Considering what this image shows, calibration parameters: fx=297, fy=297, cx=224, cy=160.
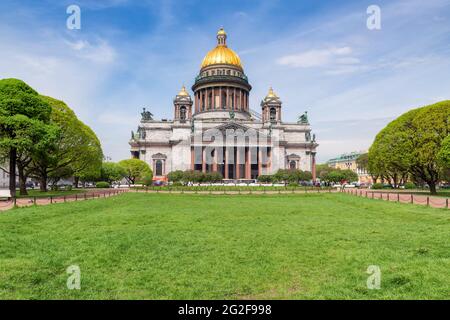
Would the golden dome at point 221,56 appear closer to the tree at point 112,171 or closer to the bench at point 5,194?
the tree at point 112,171

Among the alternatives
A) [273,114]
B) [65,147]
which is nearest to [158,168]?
[273,114]

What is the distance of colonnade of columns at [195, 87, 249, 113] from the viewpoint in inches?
3925

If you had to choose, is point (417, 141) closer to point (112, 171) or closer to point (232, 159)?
point (232, 159)

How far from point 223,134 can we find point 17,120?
5830cm

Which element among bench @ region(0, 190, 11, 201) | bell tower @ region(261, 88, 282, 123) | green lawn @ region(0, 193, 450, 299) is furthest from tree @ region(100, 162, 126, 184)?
green lawn @ region(0, 193, 450, 299)

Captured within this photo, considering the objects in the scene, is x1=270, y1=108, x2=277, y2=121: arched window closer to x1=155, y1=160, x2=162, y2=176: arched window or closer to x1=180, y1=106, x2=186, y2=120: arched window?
x1=180, y1=106, x2=186, y2=120: arched window

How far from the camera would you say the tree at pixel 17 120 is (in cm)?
2992

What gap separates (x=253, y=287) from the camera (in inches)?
291

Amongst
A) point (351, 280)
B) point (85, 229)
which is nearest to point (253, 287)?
point (351, 280)

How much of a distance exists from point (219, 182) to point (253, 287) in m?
60.8

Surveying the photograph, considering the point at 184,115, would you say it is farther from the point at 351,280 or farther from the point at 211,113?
the point at 351,280

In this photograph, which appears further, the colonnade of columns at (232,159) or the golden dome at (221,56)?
the golden dome at (221,56)

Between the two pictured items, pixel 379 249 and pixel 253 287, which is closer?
pixel 253 287

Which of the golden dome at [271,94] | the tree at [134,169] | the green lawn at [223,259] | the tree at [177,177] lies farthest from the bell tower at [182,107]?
the green lawn at [223,259]
